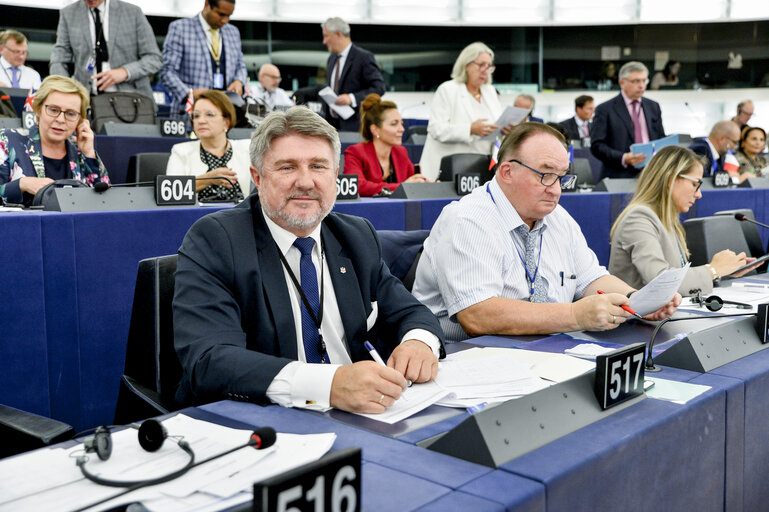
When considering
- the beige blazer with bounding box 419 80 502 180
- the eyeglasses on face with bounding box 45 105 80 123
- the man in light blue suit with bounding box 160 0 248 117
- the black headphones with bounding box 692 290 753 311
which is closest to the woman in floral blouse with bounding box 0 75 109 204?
the eyeglasses on face with bounding box 45 105 80 123

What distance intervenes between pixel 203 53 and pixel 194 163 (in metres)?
1.47

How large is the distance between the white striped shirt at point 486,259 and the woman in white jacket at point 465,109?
2.24 metres

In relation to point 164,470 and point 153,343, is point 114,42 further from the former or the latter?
point 164,470

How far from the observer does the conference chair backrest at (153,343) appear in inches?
63.7

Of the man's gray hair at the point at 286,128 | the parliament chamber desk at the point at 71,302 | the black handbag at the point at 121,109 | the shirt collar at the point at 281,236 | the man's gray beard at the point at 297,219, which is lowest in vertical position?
the parliament chamber desk at the point at 71,302

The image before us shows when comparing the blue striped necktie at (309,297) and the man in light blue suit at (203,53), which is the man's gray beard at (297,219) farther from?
the man in light blue suit at (203,53)

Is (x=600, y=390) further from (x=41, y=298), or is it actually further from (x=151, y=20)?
(x=151, y=20)

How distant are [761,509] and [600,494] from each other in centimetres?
60

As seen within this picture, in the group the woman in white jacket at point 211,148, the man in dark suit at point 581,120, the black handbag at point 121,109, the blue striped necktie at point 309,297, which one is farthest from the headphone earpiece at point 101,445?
the man in dark suit at point 581,120

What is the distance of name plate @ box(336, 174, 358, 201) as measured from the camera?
315 centimetres

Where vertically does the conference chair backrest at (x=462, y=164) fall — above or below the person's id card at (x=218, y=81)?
below

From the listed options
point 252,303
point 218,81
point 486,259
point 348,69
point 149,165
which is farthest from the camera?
point 348,69

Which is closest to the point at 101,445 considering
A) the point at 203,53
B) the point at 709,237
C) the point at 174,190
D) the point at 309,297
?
the point at 309,297

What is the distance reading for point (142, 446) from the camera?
0.90m
